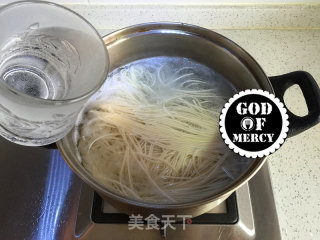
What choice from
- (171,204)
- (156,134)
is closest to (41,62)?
(156,134)

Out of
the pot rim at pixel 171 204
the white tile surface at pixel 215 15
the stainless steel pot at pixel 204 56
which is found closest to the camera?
the pot rim at pixel 171 204

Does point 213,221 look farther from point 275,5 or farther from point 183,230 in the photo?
point 275,5

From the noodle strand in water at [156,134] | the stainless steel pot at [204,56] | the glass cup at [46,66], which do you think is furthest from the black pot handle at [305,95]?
the glass cup at [46,66]

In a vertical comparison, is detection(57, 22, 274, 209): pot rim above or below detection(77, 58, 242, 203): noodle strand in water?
above

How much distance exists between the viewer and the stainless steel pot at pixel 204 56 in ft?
2.43

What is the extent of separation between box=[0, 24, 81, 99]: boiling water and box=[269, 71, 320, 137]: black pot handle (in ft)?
1.45

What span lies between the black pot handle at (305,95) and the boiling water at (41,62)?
0.44 m

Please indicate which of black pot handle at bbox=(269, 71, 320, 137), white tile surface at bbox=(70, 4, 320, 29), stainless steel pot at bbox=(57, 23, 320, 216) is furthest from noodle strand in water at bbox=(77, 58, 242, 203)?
white tile surface at bbox=(70, 4, 320, 29)

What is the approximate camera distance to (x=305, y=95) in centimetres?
78

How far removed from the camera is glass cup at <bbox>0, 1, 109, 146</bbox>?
2.19 ft

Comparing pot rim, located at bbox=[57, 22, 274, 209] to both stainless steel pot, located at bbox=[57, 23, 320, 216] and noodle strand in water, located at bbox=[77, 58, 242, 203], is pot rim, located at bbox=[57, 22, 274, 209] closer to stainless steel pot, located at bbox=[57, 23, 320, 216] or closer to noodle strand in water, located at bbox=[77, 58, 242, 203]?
stainless steel pot, located at bbox=[57, 23, 320, 216]

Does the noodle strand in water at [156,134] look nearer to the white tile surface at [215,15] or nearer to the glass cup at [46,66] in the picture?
the glass cup at [46,66]

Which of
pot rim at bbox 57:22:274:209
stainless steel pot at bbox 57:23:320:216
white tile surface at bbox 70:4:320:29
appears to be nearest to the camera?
pot rim at bbox 57:22:274:209

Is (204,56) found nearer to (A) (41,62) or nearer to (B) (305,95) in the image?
(B) (305,95)
